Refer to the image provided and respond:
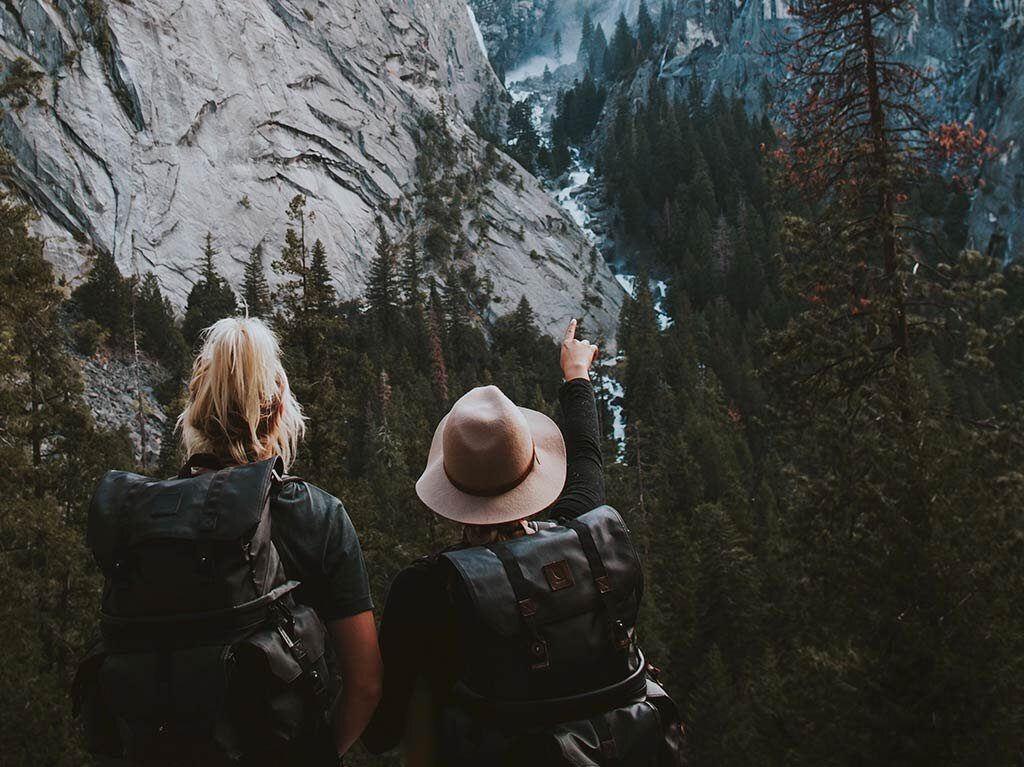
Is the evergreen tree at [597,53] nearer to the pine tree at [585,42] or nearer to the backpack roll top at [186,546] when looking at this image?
the pine tree at [585,42]

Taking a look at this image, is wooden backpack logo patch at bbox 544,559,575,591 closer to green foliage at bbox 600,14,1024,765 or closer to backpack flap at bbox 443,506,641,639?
backpack flap at bbox 443,506,641,639

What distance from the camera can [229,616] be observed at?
2.57m

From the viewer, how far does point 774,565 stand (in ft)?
101

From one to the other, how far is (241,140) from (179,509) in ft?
248

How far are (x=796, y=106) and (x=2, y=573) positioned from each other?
13587 mm

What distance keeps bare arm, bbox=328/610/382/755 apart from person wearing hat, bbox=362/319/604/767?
0.06 m

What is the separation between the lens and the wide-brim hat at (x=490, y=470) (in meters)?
2.67

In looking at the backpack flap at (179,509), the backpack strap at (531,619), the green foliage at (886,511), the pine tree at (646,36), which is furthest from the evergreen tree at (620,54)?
the backpack strap at (531,619)

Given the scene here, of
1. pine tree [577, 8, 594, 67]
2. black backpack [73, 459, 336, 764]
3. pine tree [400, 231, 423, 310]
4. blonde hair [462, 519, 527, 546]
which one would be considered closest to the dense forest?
blonde hair [462, 519, 527, 546]

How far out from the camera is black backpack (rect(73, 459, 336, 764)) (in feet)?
8.29

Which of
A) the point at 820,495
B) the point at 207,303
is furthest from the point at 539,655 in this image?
the point at 207,303

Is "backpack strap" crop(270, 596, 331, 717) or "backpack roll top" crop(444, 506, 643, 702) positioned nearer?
"backpack roll top" crop(444, 506, 643, 702)

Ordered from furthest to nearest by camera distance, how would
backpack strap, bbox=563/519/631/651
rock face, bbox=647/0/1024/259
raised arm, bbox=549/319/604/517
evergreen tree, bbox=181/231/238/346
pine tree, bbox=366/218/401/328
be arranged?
rock face, bbox=647/0/1024/259 → pine tree, bbox=366/218/401/328 → evergreen tree, bbox=181/231/238/346 → raised arm, bbox=549/319/604/517 → backpack strap, bbox=563/519/631/651

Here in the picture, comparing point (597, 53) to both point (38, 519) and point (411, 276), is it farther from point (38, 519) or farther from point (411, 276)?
point (38, 519)
